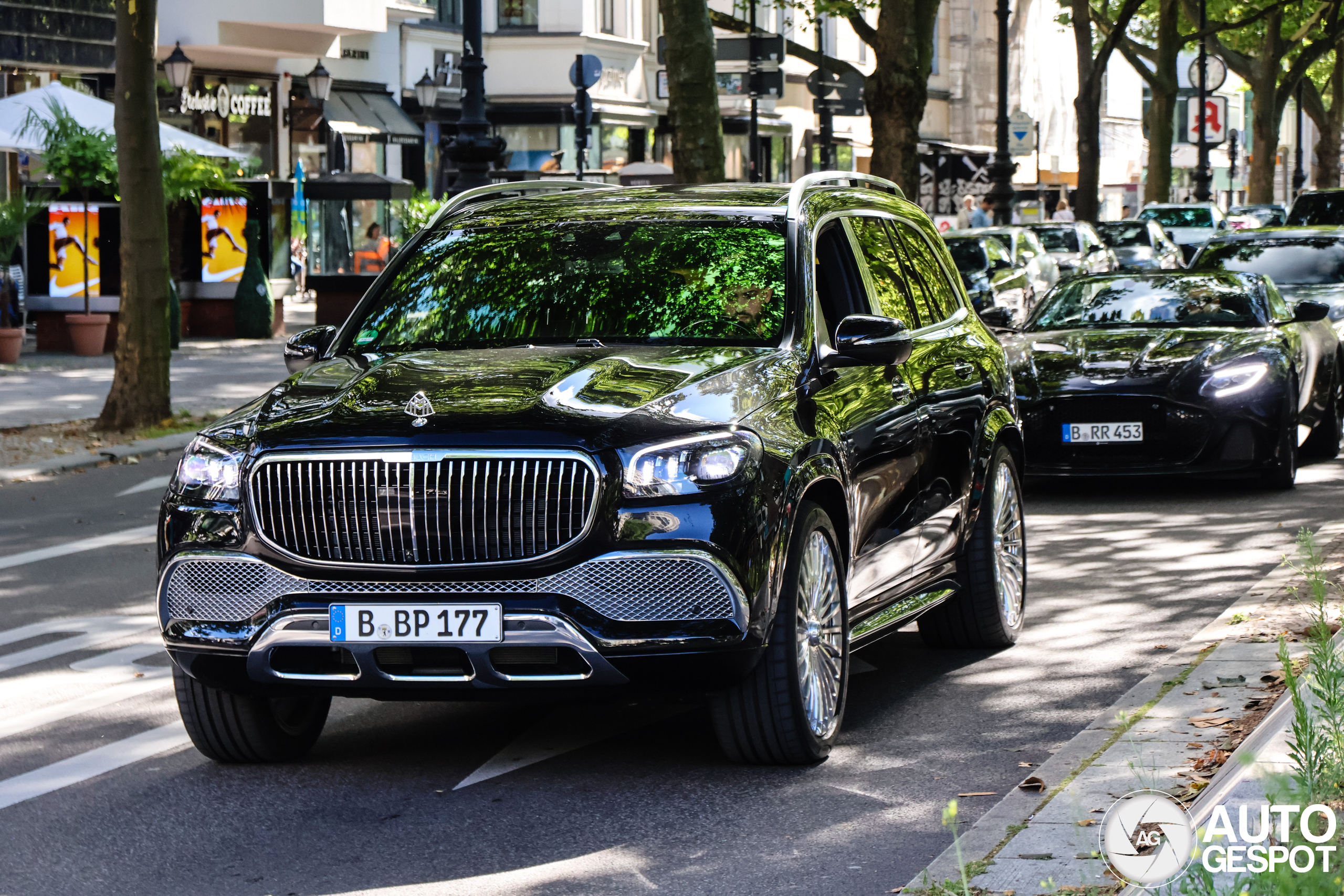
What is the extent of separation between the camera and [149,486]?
14.8 metres

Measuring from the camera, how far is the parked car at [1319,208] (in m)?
35.6

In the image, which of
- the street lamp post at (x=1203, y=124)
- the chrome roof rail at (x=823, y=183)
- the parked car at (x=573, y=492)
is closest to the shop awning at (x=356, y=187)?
the chrome roof rail at (x=823, y=183)

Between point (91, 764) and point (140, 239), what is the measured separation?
11.2 m

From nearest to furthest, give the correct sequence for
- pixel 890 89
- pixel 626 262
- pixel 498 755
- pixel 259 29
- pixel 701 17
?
pixel 498 755, pixel 626 262, pixel 701 17, pixel 890 89, pixel 259 29

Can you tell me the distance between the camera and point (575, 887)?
521 cm

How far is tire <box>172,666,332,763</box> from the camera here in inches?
253

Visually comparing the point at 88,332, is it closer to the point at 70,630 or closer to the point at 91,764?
the point at 70,630

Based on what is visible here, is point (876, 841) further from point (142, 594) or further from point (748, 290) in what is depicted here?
point (142, 594)

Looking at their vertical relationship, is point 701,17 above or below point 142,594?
above

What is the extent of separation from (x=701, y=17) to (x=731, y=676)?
51.1ft

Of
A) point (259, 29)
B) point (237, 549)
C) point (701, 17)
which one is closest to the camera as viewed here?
point (237, 549)

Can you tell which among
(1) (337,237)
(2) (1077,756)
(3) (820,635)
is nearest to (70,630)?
(3) (820,635)

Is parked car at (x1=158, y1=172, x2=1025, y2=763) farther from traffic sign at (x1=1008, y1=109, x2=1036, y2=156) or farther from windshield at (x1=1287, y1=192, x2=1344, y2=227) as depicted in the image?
traffic sign at (x1=1008, y1=109, x2=1036, y2=156)

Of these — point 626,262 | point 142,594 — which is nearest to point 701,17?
point 142,594
